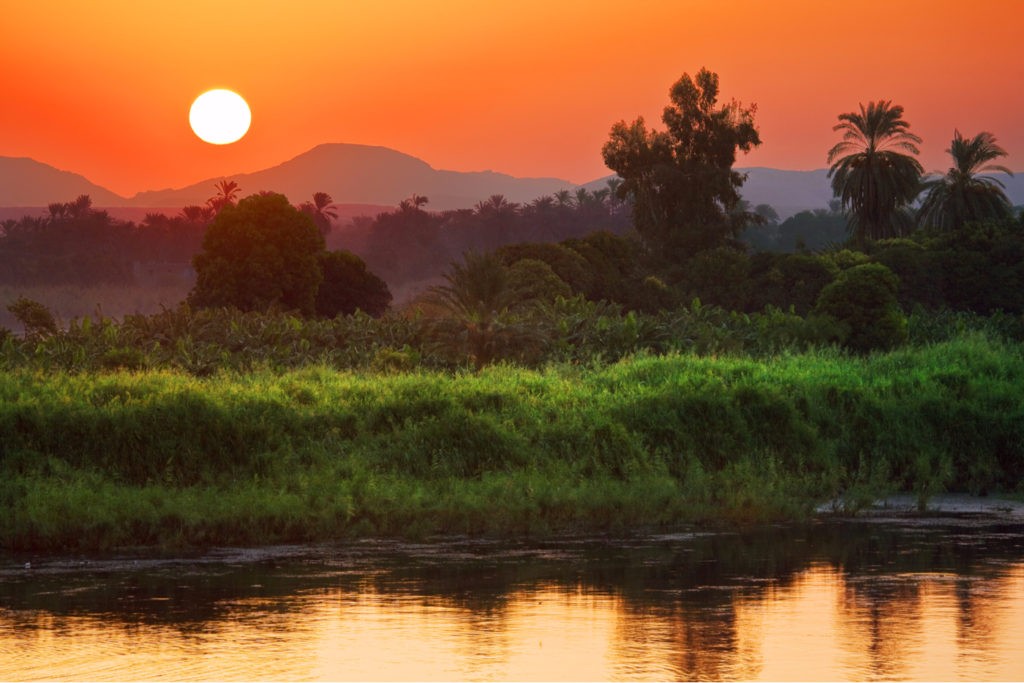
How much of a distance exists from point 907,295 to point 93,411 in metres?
48.5

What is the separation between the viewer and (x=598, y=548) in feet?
62.6

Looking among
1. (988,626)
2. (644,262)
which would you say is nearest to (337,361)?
(988,626)

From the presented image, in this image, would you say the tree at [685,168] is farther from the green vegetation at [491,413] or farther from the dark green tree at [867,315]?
the dark green tree at [867,315]

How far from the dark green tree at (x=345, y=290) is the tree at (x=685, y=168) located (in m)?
16.6

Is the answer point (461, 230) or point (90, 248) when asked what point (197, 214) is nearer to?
point (90, 248)

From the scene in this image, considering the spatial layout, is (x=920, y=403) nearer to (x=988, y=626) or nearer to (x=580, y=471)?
(x=580, y=471)

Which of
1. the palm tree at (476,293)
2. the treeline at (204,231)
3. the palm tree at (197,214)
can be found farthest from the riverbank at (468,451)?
the palm tree at (197,214)

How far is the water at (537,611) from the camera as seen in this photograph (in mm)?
12289

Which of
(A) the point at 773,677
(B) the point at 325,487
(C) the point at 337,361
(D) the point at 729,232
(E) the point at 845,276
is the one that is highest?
(D) the point at 729,232

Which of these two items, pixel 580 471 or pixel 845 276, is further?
pixel 845 276

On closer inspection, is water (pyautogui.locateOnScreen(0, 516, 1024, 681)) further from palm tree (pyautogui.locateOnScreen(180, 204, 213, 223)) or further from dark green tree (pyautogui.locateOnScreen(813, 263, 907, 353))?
palm tree (pyautogui.locateOnScreen(180, 204, 213, 223))

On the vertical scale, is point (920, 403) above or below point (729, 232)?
below

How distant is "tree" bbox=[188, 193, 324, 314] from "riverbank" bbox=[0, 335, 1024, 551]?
32894 mm

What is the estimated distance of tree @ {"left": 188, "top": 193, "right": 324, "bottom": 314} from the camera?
62625mm
